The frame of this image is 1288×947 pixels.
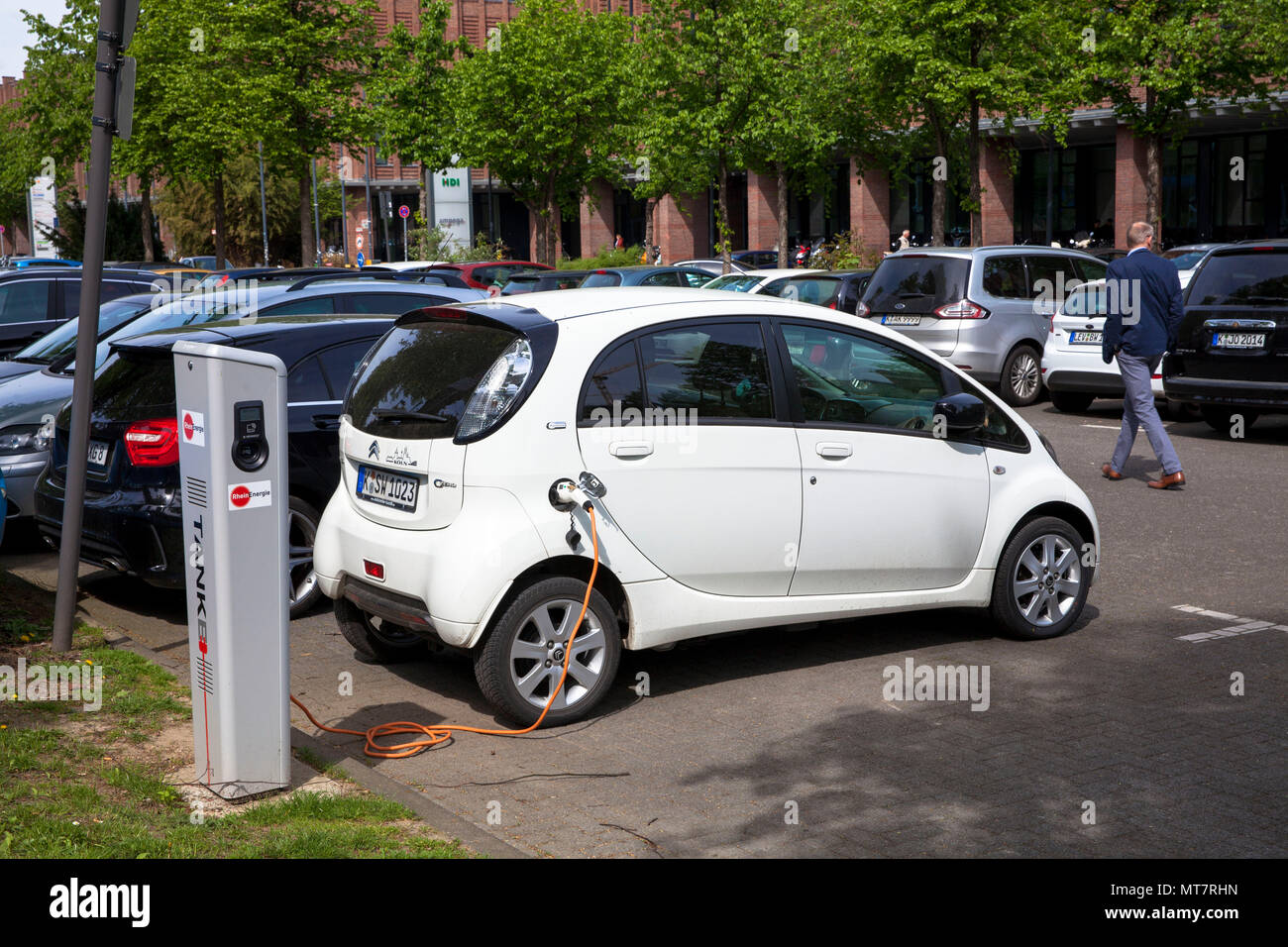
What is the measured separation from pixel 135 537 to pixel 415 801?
10.5 feet

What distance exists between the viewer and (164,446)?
749cm

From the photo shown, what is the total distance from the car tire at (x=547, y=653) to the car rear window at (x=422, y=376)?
0.83 meters

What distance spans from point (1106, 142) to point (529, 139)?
2111 cm

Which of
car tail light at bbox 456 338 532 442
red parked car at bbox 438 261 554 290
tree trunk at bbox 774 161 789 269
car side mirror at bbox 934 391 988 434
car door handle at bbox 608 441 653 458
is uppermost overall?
tree trunk at bbox 774 161 789 269

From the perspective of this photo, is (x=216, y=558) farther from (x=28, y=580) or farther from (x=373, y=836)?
(x=28, y=580)

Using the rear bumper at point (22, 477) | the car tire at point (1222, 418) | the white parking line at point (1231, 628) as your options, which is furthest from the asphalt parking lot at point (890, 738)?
the car tire at point (1222, 418)

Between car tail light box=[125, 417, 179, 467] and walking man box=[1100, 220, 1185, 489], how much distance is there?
25.0 feet

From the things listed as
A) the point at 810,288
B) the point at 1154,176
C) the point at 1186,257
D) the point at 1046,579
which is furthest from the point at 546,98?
the point at 1046,579

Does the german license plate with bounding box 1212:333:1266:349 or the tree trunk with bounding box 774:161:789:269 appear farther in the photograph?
the tree trunk with bounding box 774:161:789:269

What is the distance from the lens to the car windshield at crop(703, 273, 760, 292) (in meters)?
22.8

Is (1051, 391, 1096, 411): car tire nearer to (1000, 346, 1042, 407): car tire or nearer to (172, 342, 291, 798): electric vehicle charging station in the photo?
(1000, 346, 1042, 407): car tire

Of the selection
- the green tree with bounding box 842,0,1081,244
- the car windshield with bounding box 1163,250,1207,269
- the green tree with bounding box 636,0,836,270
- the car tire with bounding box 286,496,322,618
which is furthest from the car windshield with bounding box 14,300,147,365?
the green tree with bounding box 636,0,836,270

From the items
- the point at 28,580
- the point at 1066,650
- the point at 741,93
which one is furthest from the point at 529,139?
the point at 1066,650

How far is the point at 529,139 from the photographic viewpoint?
38.2 meters
